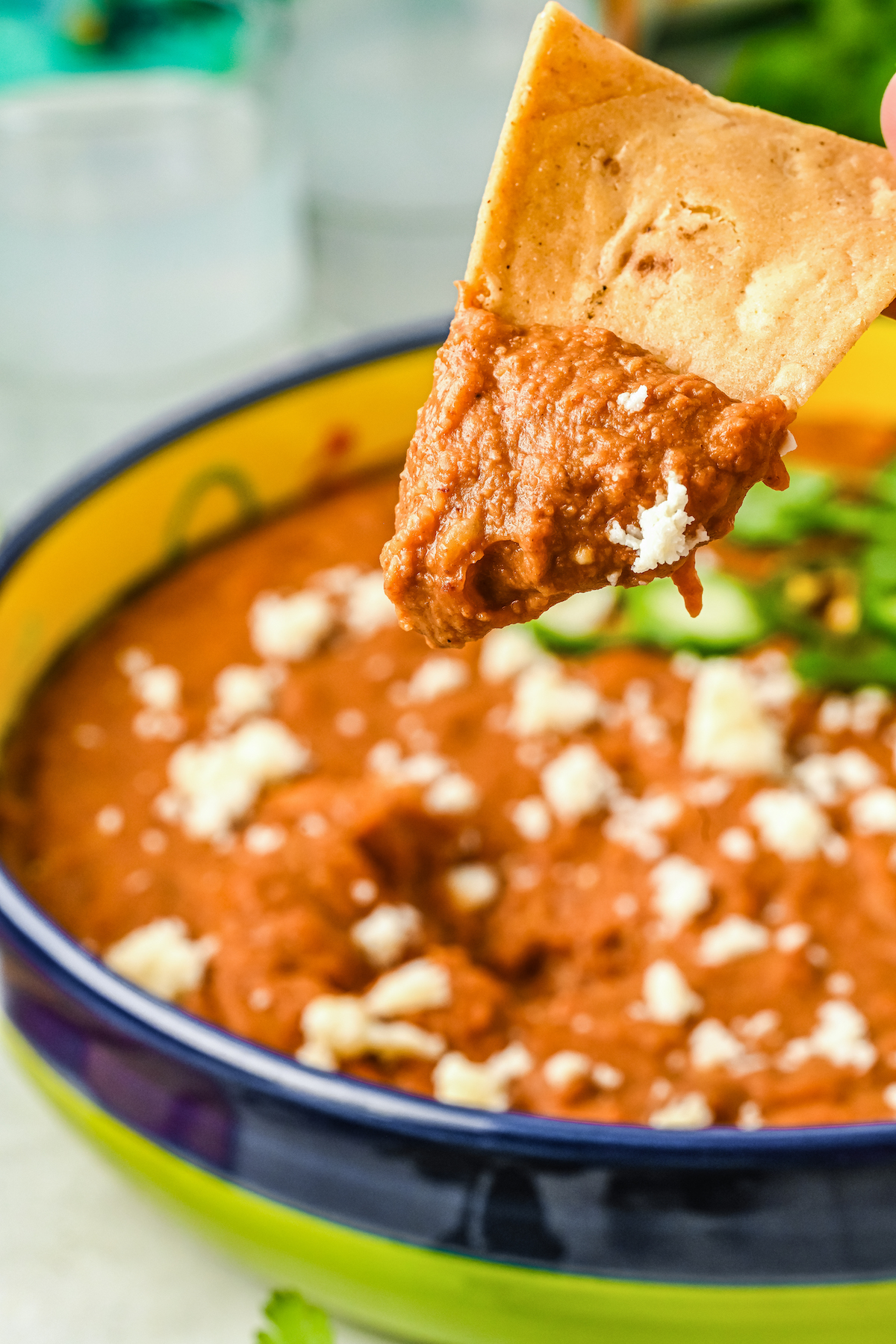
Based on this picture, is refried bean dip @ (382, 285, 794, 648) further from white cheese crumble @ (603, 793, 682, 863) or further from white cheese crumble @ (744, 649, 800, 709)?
white cheese crumble @ (744, 649, 800, 709)

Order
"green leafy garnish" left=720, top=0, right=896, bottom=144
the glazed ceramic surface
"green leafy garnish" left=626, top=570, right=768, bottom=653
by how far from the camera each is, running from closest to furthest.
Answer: the glazed ceramic surface → "green leafy garnish" left=626, top=570, right=768, bottom=653 → "green leafy garnish" left=720, top=0, right=896, bottom=144

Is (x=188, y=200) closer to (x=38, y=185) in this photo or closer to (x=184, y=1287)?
(x=38, y=185)

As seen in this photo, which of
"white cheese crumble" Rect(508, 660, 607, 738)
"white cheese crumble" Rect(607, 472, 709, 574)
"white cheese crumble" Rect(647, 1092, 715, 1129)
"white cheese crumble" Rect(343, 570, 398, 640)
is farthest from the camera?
"white cheese crumble" Rect(343, 570, 398, 640)

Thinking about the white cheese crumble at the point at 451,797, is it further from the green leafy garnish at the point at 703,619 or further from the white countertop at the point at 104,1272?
the white countertop at the point at 104,1272

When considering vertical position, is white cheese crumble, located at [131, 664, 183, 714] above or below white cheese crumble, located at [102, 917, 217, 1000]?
below

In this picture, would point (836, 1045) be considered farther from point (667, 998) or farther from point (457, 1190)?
point (457, 1190)

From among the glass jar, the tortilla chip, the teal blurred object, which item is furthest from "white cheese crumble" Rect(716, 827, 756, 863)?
the teal blurred object
